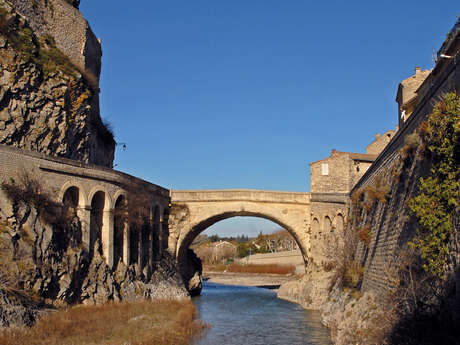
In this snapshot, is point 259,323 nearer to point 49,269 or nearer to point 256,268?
point 49,269

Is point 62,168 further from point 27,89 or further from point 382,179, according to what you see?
point 382,179

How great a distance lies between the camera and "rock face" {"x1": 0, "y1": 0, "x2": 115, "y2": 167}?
2458 centimetres

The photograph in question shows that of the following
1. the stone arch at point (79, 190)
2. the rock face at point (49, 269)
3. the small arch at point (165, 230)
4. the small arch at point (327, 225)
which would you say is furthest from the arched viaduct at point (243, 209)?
the stone arch at point (79, 190)

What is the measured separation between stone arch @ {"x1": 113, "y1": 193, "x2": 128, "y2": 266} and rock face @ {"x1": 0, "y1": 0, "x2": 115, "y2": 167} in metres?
4.15

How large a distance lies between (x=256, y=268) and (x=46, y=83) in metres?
46.8

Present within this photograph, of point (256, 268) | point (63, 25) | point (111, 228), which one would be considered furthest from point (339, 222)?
point (256, 268)

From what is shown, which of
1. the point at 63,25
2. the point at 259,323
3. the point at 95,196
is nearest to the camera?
the point at 259,323

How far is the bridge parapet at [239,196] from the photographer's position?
3528 centimetres

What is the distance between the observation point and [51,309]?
60.8 feet

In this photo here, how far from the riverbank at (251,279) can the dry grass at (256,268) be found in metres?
1.32

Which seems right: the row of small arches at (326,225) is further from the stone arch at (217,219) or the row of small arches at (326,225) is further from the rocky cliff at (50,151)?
the rocky cliff at (50,151)

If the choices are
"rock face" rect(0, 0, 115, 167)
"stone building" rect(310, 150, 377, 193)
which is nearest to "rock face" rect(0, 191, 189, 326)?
"rock face" rect(0, 0, 115, 167)

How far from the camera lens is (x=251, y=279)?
58531 mm

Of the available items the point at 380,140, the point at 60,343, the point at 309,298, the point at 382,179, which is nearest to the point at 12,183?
the point at 60,343
